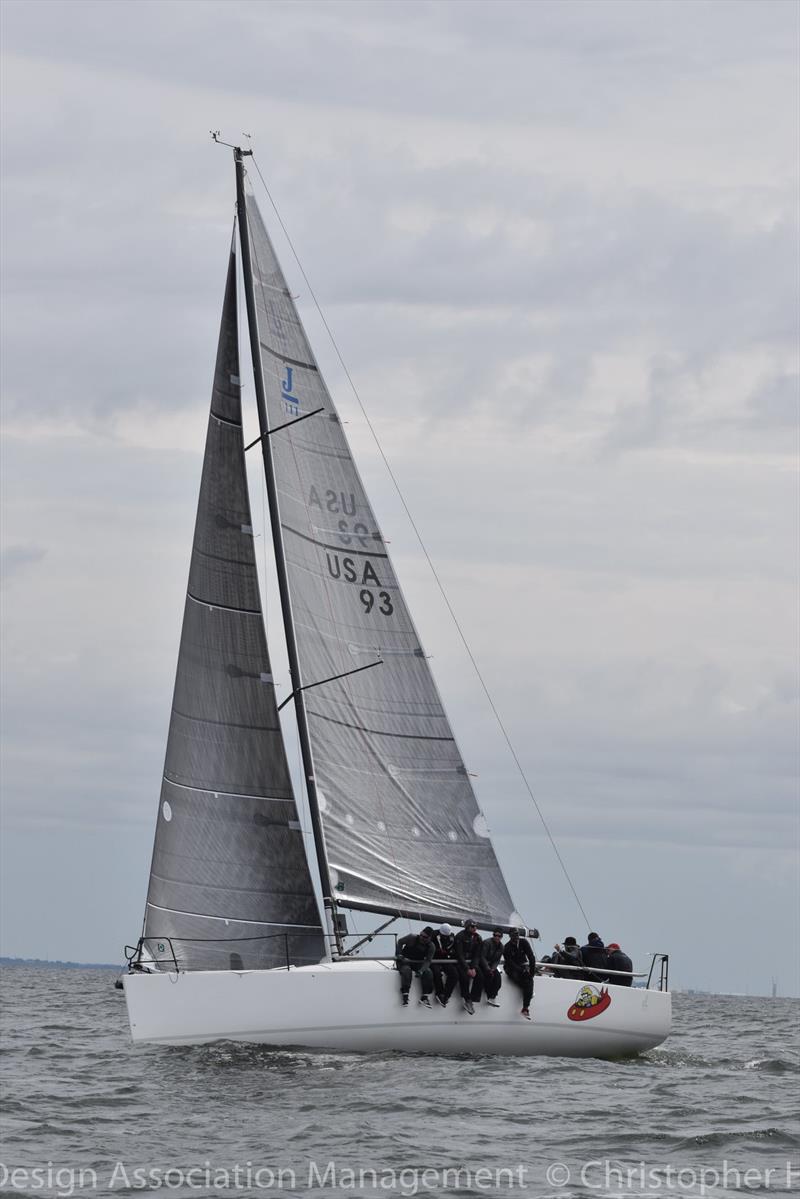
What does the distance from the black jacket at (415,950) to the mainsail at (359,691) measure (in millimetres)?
1539

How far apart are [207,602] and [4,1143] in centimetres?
946

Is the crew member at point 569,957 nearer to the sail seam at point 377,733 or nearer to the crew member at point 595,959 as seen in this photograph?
the crew member at point 595,959

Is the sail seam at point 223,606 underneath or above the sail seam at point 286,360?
underneath

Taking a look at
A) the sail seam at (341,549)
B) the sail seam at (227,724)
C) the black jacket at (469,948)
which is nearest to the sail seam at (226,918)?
the black jacket at (469,948)

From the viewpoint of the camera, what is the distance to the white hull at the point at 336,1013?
21.0 m

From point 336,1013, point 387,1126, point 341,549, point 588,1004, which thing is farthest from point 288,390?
point 387,1126

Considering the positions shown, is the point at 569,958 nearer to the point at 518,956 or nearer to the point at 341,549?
the point at 518,956

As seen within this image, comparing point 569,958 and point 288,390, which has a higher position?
point 288,390

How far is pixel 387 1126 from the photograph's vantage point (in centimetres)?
1672

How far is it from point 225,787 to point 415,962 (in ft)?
12.0

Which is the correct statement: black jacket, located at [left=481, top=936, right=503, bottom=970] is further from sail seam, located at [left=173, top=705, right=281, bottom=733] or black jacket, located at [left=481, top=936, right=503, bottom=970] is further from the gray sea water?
sail seam, located at [left=173, top=705, right=281, bottom=733]

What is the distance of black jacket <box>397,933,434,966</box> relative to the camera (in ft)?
70.7

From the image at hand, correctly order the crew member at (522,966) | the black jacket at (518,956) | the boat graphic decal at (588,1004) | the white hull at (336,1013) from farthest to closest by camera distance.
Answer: the boat graphic decal at (588,1004), the black jacket at (518,956), the crew member at (522,966), the white hull at (336,1013)

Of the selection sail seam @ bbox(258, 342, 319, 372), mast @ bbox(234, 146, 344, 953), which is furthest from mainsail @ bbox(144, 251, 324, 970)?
sail seam @ bbox(258, 342, 319, 372)
